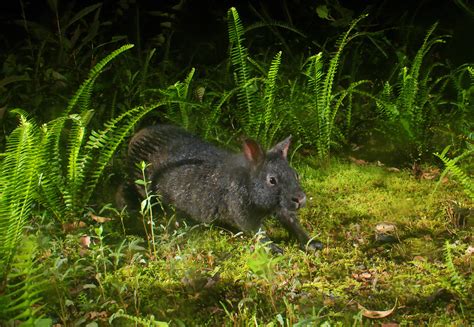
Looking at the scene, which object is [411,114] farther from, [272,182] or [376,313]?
[376,313]

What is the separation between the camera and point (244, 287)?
13.4 feet

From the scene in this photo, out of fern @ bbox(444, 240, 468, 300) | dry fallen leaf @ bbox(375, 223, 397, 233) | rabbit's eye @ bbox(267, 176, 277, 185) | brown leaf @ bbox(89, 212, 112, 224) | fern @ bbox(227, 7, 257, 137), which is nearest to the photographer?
fern @ bbox(444, 240, 468, 300)

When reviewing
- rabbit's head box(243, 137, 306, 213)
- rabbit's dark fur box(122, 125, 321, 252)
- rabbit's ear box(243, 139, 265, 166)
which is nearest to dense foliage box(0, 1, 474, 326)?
rabbit's dark fur box(122, 125, 321, 252)

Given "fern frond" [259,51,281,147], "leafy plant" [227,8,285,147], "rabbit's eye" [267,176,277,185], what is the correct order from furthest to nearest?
"leafy plant" [227,8,285,147] → "fern frond" [259,51,281,147] → "rabbit's eye" [267,176,277,185]

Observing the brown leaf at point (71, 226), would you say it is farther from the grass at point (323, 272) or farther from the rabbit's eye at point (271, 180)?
the rabbit's eye at point (271, 180)

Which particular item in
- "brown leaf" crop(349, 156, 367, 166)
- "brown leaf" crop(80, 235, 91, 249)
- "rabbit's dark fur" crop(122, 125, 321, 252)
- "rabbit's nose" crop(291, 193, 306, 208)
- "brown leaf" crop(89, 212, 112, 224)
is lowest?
"brown leaf" crop(349, 156, 367, 166)

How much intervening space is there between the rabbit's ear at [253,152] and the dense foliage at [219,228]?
66 centimetres

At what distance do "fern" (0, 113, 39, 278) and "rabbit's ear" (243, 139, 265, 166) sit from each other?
5.47ft

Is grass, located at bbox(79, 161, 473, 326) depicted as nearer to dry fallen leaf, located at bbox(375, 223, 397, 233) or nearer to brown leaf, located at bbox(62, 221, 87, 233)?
dry fallen leaf, located at bbox(375, 223, 397, 233)

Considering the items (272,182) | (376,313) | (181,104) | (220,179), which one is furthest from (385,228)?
(181,104)

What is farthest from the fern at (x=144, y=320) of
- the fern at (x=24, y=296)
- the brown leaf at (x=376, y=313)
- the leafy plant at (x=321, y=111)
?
the leafy plant at (x=321, y=111)

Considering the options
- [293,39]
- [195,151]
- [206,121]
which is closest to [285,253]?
[195,151]

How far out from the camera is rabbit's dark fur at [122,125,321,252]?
4.81m

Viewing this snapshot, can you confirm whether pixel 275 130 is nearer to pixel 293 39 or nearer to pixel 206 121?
pixel 206 121
